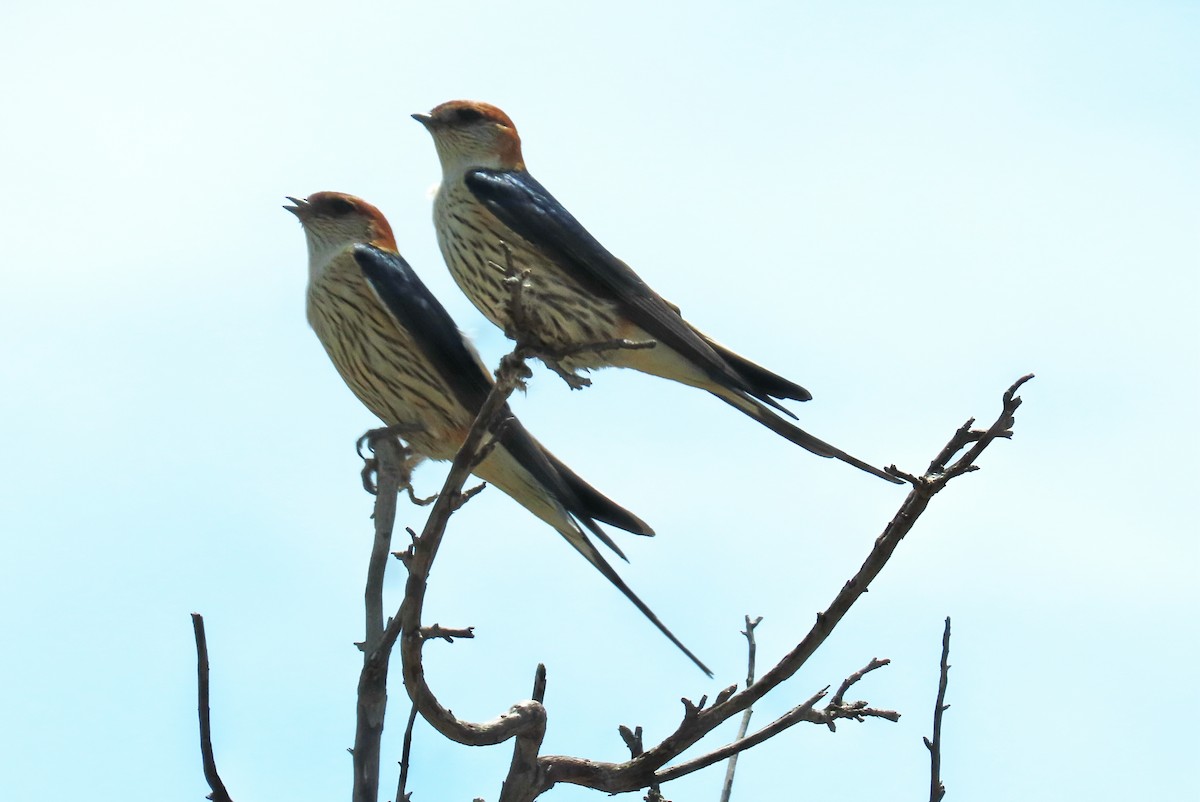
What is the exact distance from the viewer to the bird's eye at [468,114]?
7328mm

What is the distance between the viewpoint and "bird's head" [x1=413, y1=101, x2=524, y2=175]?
7293 mm

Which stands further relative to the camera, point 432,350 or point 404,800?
point 432,350

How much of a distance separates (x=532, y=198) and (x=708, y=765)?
360cm

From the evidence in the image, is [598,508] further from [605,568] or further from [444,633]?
[444,633]

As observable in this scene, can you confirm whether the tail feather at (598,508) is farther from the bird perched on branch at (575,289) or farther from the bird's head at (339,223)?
the bird's head at (339,223)

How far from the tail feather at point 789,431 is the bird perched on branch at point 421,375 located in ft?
2.80

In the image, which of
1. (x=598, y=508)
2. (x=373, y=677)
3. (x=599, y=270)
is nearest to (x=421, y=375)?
(x=598, y=508)

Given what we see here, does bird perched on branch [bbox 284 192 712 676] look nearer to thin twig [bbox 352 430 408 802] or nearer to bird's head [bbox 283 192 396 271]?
bird's head [bbox 283 192 396 271]

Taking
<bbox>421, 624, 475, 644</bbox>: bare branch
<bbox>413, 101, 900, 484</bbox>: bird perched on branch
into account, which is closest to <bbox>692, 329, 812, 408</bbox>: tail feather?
<bbox>413, 101, 900, 484</bbox>: bird perched on branch

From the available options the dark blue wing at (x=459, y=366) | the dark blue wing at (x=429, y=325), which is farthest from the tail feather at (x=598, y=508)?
the dark blue wing at (x=429, y=325)

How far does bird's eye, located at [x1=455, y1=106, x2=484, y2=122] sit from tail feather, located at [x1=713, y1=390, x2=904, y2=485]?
1.92 meters

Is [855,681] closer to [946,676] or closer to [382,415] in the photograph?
[946,676]

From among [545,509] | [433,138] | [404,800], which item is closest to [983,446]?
Answer: [404,800]

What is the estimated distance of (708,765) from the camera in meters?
4.04
